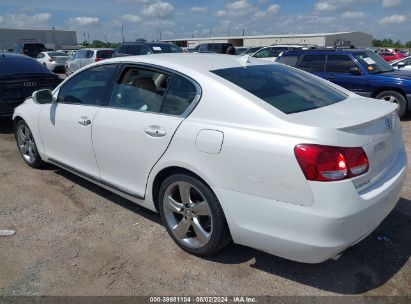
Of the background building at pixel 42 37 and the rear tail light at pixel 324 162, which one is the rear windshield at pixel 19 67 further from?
the background building at pixel 42 37

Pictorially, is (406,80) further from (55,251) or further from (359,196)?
(55,251)

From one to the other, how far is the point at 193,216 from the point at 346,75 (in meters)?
7.12

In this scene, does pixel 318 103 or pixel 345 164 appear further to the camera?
pixel 318 103

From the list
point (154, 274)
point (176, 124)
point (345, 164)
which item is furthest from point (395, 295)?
point (176, 124)

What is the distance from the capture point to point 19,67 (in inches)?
300

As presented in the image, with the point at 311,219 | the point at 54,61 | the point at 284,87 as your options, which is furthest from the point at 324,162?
the point at 54,61

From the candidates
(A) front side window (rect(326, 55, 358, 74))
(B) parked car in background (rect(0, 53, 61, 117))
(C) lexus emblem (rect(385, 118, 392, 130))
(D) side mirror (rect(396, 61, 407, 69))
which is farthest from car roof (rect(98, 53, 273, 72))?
(D) side mirror (rect(396, 61, 407, 69))

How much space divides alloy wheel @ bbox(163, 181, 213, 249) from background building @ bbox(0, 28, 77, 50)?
58962 mm

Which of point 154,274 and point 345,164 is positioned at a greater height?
point 345,164

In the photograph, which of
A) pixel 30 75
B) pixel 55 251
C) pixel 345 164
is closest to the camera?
pixel 345 164

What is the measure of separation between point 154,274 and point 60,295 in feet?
2.25

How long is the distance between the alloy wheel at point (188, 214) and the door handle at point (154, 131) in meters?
0.41

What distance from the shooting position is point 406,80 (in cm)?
824

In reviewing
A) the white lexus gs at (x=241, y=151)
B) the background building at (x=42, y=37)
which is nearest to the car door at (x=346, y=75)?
the white lexus gs at (x=241, y=151)
